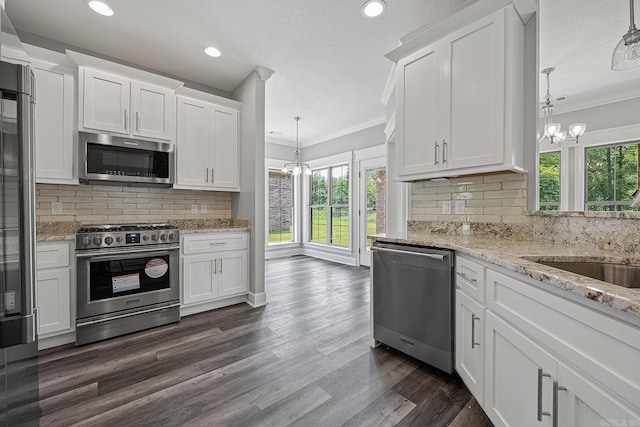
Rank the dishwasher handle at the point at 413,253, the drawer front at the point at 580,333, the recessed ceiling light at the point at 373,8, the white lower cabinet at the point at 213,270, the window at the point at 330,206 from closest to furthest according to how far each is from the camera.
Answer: the drawer front at the point at 580,333 → the dishwasher handle at the point at 413,253 → the recessed ceiling light at the point at 373,8 → the white lower cabinet at the point at 213,270 → the window at the point at 330,206

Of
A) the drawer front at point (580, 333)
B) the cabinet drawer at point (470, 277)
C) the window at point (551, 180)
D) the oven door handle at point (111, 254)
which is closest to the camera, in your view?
the drawer front at point (580, 333)

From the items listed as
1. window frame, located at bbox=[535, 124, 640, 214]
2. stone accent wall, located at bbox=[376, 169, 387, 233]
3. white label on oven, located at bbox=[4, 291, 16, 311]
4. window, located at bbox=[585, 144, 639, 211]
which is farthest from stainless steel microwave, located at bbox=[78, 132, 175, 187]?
window frame, located at bbox=[535, 124, 640, 214]

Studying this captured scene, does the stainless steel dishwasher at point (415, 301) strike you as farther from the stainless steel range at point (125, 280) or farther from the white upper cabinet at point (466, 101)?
the stainless steel range at point (125, 280)

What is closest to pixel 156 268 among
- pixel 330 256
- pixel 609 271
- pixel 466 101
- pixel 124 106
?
pixel 124 106

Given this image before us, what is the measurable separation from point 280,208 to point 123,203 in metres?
3.65

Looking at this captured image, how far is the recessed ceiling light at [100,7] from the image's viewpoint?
7.20ft

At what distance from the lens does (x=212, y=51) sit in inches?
112

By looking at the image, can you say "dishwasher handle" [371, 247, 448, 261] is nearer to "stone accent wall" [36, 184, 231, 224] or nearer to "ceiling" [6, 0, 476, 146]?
"ceiling" [6, 0, 476, 146]

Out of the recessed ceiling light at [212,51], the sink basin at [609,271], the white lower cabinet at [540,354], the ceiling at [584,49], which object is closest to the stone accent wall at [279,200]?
the recessed ceiling light at [212,51]

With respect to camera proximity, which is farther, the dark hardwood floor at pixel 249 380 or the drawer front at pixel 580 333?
the dark hardwood floor at pixel 249 380

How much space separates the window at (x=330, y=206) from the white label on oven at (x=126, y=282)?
12.9 feet

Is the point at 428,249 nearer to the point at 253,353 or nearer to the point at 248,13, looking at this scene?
the point at 253,353

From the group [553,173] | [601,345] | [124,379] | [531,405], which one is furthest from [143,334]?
[553,173]

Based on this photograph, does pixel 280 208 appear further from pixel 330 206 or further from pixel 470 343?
pixel 470 343
